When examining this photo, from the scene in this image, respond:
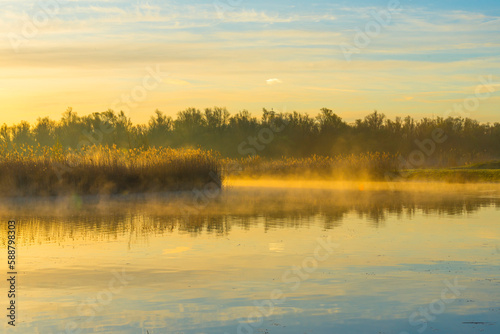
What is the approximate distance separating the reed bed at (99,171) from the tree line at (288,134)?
2159 cm

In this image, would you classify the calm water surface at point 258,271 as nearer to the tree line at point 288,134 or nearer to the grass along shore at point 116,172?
the grass along shore at point 116,172

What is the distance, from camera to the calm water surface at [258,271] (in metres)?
6.39

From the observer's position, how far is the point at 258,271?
29.4 feet

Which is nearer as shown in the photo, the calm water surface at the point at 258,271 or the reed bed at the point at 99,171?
the calm water surface at the point at 258,271

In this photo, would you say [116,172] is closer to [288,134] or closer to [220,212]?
[220,212]

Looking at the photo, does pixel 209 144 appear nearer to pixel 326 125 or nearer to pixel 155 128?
pixel 155 128

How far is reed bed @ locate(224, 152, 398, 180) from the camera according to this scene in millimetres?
33406

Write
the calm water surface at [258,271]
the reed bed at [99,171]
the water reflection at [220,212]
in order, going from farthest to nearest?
the reed bed at [99,171]
the water reflection at [220,212]
the calm water surface at [258,271]

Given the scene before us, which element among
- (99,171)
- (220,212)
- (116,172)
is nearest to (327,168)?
(116,172)

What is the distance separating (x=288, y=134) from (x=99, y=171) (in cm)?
4419

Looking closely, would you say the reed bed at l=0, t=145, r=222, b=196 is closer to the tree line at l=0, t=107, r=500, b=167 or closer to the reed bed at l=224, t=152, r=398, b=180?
the reed bed at l=224, t=152, r=398, b=180

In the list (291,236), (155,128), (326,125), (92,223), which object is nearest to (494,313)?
(291,236)

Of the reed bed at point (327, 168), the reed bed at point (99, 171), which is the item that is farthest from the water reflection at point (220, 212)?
the reed bed at point (327, 168)

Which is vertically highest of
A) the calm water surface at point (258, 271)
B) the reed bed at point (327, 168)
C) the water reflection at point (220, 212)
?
the reed bed at point (327, 168)
